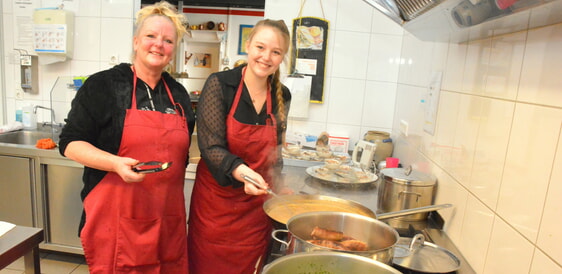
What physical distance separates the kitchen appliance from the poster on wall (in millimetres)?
546

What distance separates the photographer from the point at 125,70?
1.48 m

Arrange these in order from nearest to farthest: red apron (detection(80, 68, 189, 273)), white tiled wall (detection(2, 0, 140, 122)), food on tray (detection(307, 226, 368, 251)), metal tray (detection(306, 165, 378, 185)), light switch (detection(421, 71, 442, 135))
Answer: food on tray (detection(307, 226, 368, 251)) → red apron (detection(80, 68, 189, 273)) → light switch (detection(421, 71, 442, 135)) → metal tray (detection(306, 165, 378, 185)) → white tiled wall (detection(2, 0, 140, 122))

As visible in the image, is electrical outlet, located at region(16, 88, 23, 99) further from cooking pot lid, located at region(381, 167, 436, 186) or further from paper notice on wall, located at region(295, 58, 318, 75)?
cooking pot lid, located at region(381, 167, 436, 186)

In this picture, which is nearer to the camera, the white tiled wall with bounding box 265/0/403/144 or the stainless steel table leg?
the stainless steel table leg

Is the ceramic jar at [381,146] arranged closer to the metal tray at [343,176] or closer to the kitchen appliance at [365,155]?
the kitchen appliance at [365,155]

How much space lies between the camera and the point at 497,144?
106 cm

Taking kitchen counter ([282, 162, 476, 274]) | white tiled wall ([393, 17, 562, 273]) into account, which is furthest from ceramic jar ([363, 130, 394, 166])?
white tiled wall ([393, 17, 562, 273])

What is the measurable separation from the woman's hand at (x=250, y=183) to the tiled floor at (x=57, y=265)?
1947 millimetres

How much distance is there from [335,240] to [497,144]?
55 centimetres

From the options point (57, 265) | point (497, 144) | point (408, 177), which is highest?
point (497, 144)

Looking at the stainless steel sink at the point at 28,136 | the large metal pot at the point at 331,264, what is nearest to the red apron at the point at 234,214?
the large metal pot at the point at 331,264

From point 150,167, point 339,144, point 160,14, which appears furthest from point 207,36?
point 150,167

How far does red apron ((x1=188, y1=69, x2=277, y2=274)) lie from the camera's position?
60.2 inches

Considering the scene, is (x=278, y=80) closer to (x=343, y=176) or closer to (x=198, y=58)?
(x=343, y=176)
